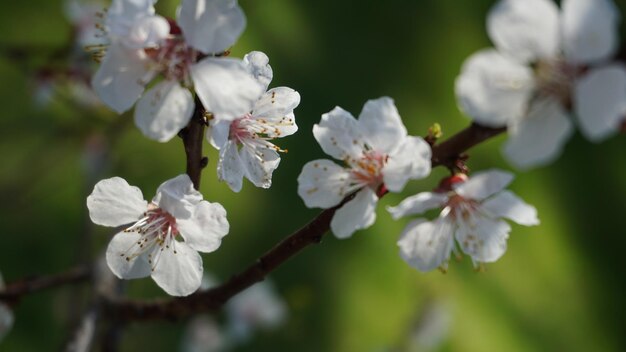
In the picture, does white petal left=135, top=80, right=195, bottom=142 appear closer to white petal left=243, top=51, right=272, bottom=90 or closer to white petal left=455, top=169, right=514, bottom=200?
white petal left=243, top=51, right=272, bottom=90

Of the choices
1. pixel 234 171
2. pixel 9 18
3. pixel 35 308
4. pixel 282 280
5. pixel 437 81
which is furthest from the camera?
pixel 437 81

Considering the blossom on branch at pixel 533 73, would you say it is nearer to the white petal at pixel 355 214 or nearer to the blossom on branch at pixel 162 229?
the white petal at pixel 355 214

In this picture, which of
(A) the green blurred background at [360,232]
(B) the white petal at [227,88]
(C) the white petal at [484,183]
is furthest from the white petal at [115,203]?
Answer: (A) the green blurred background at [360,232]

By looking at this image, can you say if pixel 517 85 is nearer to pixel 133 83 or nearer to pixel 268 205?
pixel 133 83

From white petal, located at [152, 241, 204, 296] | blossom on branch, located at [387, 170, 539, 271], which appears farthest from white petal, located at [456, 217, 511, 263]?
white petal, located at [152, 241, 204, 296]

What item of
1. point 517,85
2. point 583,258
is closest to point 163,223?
point 517,85
